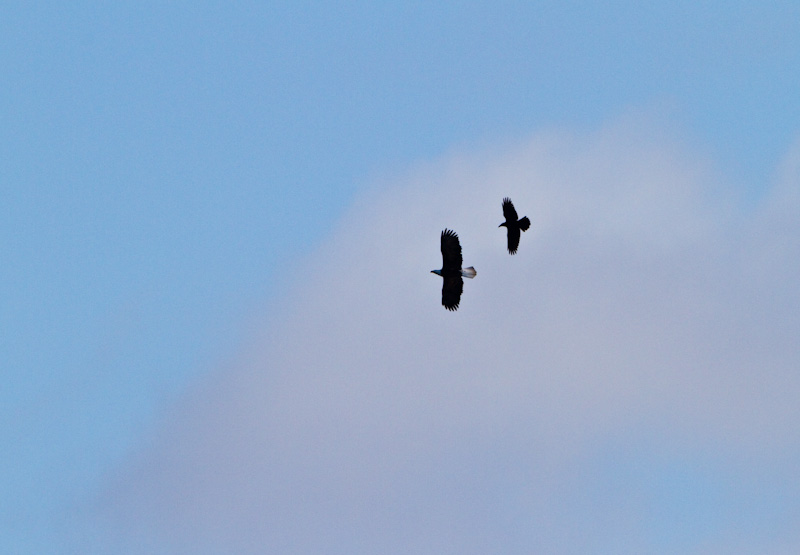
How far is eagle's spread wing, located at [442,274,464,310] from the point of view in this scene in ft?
295

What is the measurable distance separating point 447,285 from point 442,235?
3.11 metres

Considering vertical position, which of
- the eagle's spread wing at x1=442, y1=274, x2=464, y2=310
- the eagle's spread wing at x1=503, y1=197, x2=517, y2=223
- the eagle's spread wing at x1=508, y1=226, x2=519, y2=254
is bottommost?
the eagle's spread wing at x1=442, y1=274, x2=464, y2=310

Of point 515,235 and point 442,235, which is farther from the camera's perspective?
point 515,235

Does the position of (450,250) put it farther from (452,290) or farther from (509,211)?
(509,211)

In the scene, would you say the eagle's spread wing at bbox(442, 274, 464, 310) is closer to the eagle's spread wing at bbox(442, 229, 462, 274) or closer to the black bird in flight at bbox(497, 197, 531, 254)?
the eagle's spread wing at bbox(442, 229, 462, 274)

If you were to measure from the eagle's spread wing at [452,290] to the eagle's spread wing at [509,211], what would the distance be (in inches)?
228

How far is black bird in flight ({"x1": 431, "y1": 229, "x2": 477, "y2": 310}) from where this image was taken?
8831 cm

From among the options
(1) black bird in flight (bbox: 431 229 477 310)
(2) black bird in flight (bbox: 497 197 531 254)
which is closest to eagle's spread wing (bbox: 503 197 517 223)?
(2) black bird in flight (bbox: 497 197 531 254)

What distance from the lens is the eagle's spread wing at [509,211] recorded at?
94.2m

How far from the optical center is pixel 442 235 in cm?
8838

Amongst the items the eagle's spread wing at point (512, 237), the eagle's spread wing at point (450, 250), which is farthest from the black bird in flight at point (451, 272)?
the eagle's spread wing at point (512, 237)

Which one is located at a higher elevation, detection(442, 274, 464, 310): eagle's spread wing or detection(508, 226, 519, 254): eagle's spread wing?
detection(508, 226, 519, 254): eagle's spread wing

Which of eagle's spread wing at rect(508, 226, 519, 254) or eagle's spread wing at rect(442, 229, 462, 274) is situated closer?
eagle's spread wing at rect(442, 229, 462, 274)

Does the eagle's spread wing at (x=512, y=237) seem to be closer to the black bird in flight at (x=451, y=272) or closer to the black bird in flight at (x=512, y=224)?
the black bird in flight at (x=512, y=224)
